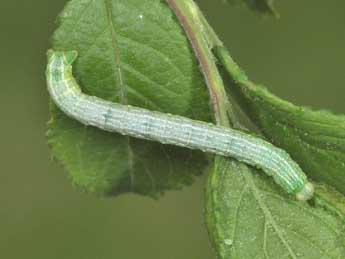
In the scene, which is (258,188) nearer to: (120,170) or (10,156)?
(120,170)

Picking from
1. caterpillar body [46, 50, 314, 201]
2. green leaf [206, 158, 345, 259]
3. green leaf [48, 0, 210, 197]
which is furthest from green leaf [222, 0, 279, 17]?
green leaf [206, 158, 345, 259]

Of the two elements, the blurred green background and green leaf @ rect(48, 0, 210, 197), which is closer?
green leaf @ rect(48, 0, 210, 197)

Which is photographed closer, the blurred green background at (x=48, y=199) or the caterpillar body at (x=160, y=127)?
the caterpillar body at (x=160, y=127)

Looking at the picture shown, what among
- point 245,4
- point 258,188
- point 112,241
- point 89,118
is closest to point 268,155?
point 258,188

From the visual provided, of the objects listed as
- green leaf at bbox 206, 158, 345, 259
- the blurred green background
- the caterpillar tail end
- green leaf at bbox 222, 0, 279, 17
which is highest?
green leaf at bbox 222, 0, 279, 17

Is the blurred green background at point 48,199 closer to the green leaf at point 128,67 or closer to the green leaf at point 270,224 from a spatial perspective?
the green leaf at point 128,67

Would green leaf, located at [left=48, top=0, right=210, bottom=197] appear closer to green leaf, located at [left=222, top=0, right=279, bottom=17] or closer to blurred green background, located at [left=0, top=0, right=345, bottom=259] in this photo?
green leaf, located at [left=222, top=0, right=279, bottom=17]

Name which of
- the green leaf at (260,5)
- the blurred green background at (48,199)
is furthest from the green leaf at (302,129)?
the blurred green background at (48,199)
